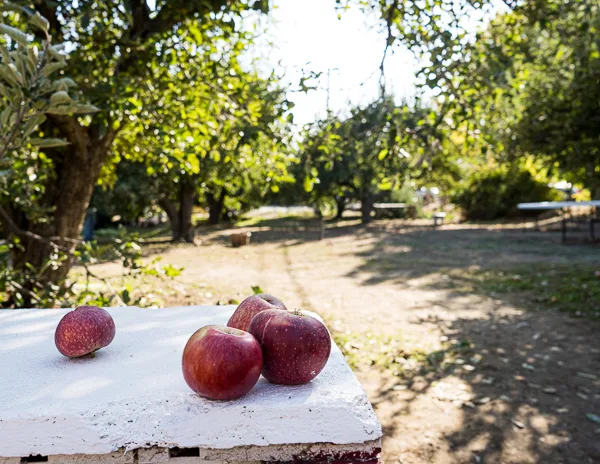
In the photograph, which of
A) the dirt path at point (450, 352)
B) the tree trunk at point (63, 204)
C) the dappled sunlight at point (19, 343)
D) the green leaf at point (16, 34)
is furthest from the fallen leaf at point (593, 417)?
the tree trunk at point (63, 204)

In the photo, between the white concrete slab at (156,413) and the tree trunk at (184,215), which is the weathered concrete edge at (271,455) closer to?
the white concrete slab at (156,413)

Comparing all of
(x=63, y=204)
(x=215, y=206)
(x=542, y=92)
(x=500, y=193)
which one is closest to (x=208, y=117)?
(x=63, y=204)

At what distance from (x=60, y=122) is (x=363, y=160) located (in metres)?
3.08

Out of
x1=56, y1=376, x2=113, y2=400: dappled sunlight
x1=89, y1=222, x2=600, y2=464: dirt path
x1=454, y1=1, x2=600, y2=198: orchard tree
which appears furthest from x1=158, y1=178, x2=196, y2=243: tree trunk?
x1=56, y1=376, x2=113, y2=400: dappled sunlight

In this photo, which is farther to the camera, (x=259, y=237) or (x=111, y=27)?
(x=259, y=237)

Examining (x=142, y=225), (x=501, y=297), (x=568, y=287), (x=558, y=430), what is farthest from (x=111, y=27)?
(x=142, y=225)

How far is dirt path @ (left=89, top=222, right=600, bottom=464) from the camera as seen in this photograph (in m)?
3.59

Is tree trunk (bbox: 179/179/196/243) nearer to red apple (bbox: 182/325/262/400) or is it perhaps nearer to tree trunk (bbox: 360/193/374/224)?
tree trunk (bbox: 360/193/374/224)

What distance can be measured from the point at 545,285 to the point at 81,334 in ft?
30.7

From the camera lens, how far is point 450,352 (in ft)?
18.4

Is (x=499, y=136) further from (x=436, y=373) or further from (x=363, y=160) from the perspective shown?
(x=436, y=373)

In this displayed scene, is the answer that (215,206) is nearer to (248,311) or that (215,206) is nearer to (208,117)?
(208,117)

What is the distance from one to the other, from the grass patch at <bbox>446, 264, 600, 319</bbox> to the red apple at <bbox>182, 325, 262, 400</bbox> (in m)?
7.19

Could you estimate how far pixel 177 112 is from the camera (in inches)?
213
